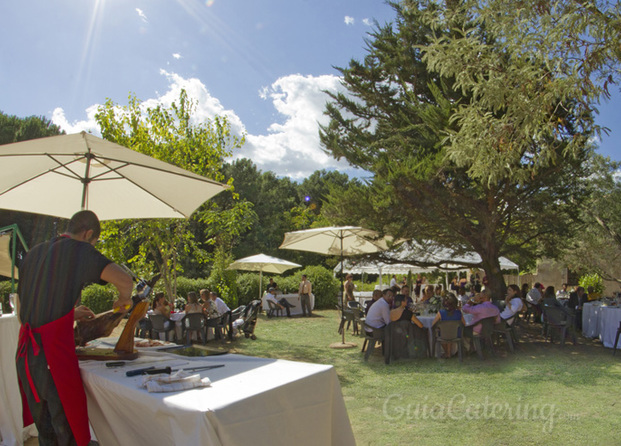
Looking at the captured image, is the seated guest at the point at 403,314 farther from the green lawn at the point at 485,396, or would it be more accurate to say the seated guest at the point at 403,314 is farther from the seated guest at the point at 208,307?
the seated guest at the point at 208,307

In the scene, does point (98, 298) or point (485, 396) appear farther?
point (98, 298)

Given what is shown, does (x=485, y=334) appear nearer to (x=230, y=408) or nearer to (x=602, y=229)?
(x=230, y=408)

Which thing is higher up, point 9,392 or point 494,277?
point 494,277

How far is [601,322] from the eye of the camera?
10.6 metres

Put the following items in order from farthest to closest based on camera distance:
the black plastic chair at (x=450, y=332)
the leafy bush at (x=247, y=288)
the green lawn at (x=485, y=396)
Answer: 1. the leafy bush at (x=247, y=288)
2. the black plastic chair at (x=450, y=332)
3. the green lawn at (x=485, y=396)

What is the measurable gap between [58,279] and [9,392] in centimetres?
197

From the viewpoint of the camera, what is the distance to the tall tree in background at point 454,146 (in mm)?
7773

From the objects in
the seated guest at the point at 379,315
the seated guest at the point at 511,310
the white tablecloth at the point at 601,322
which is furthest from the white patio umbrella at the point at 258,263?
the white tablecloth at the point at 601,322

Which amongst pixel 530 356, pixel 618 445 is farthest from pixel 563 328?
pixel 618 445

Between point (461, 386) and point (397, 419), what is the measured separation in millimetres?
1918

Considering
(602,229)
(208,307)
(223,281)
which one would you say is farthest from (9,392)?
(602,229)

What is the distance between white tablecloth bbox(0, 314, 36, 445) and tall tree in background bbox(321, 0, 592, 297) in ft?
22.5

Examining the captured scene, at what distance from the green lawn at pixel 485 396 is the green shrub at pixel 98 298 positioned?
25.0 ft

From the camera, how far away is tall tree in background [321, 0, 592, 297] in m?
7.77
